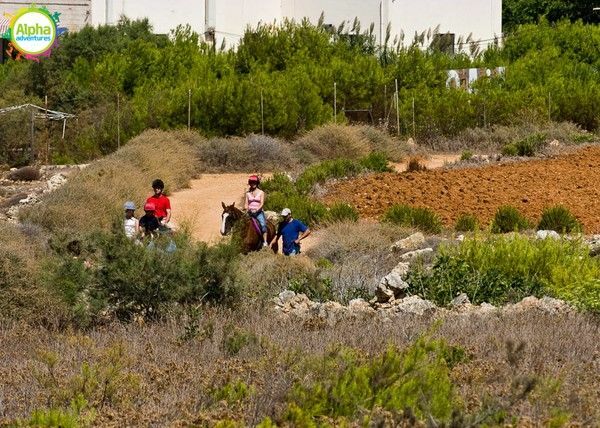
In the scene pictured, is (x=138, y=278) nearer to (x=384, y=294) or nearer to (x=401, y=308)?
(x=401, y=308)

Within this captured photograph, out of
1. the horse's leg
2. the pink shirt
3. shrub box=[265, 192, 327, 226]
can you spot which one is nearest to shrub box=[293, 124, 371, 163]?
shrub box=[265, 192, 327, 226]

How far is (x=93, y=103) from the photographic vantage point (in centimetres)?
3931

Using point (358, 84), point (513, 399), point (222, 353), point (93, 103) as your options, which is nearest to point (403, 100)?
point (358, 84)

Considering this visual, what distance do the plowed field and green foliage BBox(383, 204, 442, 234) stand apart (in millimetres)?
619

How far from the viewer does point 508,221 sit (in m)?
20.8

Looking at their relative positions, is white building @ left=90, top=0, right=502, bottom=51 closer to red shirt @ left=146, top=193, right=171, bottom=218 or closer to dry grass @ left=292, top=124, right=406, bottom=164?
dry grass @ left=292, top=124, right=406, bottom=164

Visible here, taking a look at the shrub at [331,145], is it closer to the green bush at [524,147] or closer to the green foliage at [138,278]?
the green bush at [524,147]

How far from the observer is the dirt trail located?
22047mm

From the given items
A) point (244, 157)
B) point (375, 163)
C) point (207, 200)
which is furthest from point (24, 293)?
point (244, 157)

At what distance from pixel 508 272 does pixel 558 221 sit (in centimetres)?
667

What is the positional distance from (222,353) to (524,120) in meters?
30.0

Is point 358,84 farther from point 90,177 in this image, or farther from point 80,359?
point 80,359

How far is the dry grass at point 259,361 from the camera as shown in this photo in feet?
25.2

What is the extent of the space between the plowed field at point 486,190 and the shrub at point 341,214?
623mm
